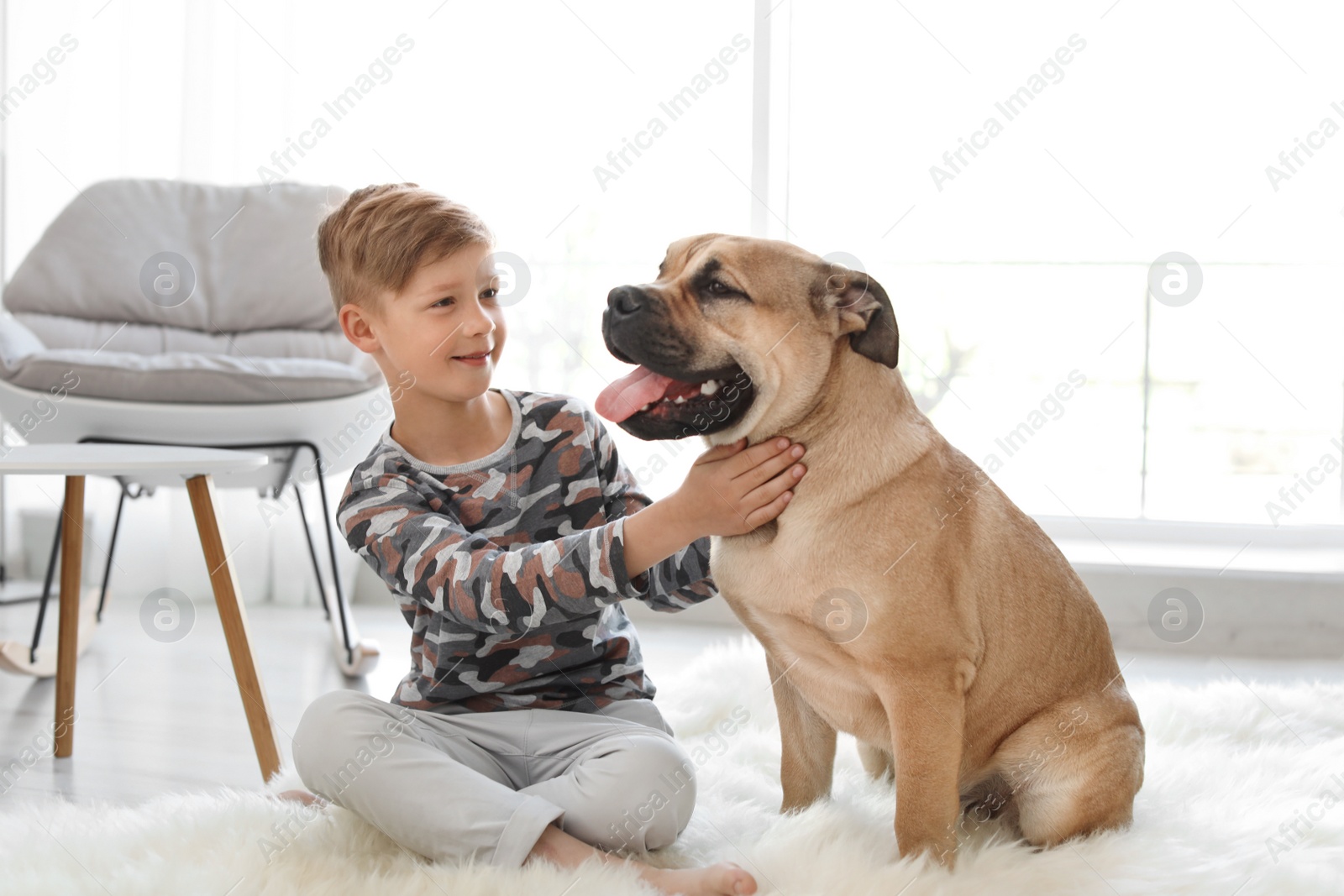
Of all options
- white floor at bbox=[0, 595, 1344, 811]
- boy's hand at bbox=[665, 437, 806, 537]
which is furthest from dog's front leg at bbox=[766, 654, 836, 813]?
white floor at bbox=[0, 595, 1344, 811]

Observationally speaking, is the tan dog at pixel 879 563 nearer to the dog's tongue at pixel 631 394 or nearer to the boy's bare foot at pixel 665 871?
the dog's tongue at pixel 631 394

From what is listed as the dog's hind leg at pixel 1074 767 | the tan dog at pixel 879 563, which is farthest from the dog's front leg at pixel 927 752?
the dog's hind leg at pixel 1074 767

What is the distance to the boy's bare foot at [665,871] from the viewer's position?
1.27 metres

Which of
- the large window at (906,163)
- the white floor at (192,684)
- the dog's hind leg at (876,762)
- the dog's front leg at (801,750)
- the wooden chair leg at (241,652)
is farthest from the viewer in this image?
the large window at (906,163)

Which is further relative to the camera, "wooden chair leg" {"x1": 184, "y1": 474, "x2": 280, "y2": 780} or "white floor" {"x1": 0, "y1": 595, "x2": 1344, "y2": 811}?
"white floor" {"x1": 0, "y1": 595, "x2": 1344, "y2": 811}

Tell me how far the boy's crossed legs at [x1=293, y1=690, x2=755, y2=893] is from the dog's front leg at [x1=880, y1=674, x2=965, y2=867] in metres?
0.22

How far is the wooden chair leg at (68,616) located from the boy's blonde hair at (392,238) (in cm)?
79

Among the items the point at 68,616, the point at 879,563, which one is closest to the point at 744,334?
the point at 879,563

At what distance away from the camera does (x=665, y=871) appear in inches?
51.5

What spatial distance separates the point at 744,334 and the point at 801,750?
0.64m

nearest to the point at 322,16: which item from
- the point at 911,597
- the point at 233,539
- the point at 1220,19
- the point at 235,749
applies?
the point at 233,539

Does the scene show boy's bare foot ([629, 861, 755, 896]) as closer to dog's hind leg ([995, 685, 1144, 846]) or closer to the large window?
dog's hind leg ([995, 685, 1144, 846])

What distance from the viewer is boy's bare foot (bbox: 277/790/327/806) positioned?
5.10ft

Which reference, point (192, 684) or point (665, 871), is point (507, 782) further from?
point (192, 684)
